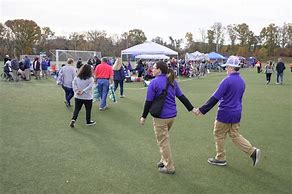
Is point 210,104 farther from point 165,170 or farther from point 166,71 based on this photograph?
point 165,170

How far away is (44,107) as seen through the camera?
10.1 meters

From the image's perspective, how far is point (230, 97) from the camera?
480 cm

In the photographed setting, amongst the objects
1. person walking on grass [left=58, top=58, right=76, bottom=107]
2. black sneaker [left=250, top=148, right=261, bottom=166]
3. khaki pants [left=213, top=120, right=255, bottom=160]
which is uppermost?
person walking on grass [left=58, top=58, right=76, bottom=107]

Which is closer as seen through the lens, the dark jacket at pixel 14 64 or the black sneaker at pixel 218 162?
the black sneaker at pixel 218 162

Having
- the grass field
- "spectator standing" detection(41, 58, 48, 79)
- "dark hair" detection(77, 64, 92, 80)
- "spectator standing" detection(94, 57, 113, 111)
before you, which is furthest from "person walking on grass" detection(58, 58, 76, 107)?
"spectator standing" detection(41, 58, 48, 79)

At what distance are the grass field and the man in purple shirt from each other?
0.39 metres

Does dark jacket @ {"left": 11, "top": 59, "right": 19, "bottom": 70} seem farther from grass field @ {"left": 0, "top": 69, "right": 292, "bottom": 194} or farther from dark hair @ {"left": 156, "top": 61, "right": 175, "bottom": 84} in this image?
dark hair @ {"left": 156, "top": 61, "right": 175, "bottom": 84}

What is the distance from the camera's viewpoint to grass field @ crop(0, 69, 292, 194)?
4254 mm

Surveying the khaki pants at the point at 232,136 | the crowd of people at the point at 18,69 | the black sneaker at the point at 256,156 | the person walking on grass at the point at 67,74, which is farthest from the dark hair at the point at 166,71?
the crowd of people at the point at 18,69

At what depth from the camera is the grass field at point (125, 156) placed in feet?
14.0

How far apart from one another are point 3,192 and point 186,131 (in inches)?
172

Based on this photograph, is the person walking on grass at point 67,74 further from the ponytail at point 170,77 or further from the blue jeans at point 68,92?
the ponytail at point 170,77

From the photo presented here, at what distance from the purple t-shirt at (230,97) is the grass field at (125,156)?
87 centimetres

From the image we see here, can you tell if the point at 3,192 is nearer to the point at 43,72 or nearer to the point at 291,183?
the point at 291,183
